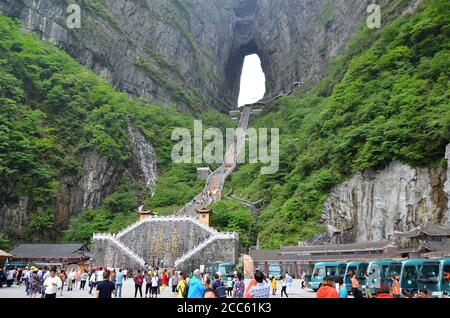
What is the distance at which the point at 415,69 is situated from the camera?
33.5 metres

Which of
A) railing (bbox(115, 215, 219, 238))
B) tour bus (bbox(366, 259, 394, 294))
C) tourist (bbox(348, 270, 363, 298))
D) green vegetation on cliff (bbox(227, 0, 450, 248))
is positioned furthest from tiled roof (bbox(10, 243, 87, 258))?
tourist (bbox(348, 270, 363, 298))

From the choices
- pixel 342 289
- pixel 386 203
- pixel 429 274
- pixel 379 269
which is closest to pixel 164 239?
pixel 386 203

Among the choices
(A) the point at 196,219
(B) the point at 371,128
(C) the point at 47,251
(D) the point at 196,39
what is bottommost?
(C) the point at 47,251

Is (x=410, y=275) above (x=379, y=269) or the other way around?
the other way around

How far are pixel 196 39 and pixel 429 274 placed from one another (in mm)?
78719

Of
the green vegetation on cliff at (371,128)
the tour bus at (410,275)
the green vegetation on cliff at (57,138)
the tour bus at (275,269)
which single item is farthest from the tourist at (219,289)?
the green vegetation on cliff at (57,138)

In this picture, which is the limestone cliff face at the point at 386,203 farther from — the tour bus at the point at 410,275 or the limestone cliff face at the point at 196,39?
the limestone cliff face at the point at 196,39

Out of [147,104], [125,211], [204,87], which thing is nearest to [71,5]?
[147,104]

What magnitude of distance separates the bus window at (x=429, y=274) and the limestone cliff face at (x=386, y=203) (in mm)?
11093

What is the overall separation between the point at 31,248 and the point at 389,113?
27724 millimetres

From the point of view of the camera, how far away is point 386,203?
27062mm

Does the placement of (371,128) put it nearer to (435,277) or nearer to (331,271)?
(331,271)

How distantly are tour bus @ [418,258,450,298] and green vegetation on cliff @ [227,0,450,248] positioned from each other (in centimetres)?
1361

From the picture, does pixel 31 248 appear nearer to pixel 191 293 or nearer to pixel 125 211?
pixel 125 211
